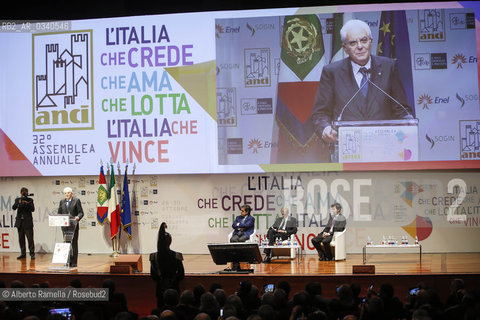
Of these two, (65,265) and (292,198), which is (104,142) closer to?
(65,265)

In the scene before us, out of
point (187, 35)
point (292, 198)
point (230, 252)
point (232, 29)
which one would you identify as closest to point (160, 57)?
point (187, 35)

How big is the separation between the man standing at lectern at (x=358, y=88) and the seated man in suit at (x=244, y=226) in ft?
6.54

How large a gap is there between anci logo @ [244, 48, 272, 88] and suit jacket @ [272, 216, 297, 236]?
251cm

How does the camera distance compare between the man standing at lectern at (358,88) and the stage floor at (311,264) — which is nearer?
the stage floor at (311,264)

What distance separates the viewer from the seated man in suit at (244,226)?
468 inches

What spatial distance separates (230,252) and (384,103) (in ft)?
14.2

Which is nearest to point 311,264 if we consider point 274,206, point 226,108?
point 274,206

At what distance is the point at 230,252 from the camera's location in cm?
988

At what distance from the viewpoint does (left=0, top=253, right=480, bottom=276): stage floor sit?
10258 mm

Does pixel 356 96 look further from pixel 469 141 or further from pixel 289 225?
pixel 289 225

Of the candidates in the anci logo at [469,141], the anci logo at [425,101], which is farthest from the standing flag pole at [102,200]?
the anci logo at [469,141]

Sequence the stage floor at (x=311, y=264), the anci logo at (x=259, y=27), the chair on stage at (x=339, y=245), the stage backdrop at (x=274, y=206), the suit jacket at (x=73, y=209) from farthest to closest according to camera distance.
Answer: the stage backdrop at (x=274, y=206)
the anci logo at (x=259, y=27)
the chair on stage at (x=339, y=245)
the suit jacket at (x=73, y=209)
the stage floor at (x=311, y=264)

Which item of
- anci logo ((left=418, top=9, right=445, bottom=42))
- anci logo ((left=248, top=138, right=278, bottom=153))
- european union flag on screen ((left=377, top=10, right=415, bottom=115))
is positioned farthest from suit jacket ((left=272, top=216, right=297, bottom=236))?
anci logo ((left=418, top=9, right=445, bottom=42))

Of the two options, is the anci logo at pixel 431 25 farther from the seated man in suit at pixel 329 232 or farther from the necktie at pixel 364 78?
the seated man in suit at pixel 329 232
